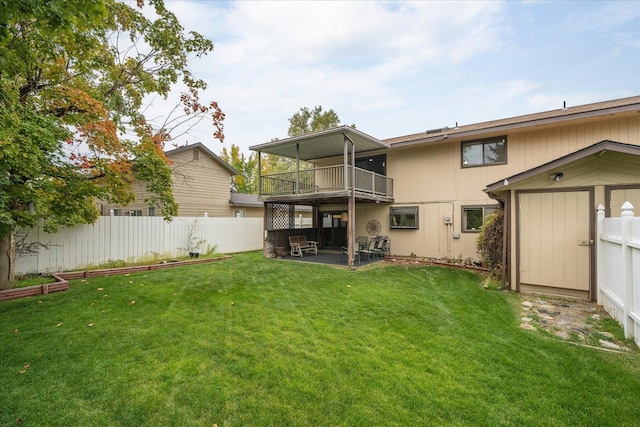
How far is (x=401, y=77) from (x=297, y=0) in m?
7.37

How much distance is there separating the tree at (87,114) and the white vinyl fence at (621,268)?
337 inches

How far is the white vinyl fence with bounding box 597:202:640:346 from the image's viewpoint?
12.2 ft

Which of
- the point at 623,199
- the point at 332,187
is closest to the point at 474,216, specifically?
the point at 623,199

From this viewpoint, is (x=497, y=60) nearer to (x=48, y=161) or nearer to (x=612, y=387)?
(x=612, y=387)

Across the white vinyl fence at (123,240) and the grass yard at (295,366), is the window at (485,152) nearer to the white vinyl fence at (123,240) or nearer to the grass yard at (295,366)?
the grass yard at (295,366)

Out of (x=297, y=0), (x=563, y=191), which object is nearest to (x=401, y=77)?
(x=297, y=0)

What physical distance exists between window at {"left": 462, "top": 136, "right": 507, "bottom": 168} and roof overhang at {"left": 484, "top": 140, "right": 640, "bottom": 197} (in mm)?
3732

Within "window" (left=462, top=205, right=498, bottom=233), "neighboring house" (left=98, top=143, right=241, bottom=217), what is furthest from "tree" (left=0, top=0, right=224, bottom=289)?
"window" (left=462, top=205, right=498, bottom=233)

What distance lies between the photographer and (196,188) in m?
16.7

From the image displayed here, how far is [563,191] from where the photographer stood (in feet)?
20.0

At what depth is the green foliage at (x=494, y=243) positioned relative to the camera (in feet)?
25.5

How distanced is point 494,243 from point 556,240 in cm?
185

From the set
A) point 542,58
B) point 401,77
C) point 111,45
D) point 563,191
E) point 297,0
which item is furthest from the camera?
point 401,77

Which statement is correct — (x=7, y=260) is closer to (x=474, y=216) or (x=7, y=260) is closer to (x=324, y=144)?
(x=324, y=144)
